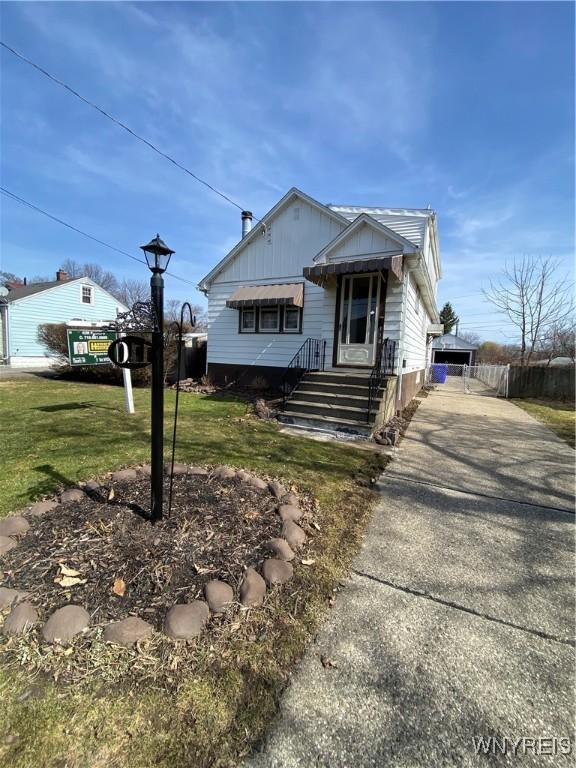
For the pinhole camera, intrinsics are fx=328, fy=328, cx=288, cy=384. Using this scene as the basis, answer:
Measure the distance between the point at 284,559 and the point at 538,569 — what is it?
78.9 inches

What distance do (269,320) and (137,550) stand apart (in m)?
8.55

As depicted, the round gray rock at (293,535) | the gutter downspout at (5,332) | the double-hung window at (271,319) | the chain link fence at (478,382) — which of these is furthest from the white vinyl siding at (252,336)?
the gutter downspout at (5,332)

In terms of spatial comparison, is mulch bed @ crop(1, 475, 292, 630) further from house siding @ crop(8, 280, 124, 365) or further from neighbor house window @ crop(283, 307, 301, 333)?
house siding @ crop(8, 280, 124, 365)

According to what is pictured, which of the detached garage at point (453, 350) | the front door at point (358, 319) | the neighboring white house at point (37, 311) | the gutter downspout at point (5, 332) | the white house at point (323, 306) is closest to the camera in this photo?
the white house at point (323, 306)

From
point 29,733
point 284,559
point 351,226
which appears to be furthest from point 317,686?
point 351,226

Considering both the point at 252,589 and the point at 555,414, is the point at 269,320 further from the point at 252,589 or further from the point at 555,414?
the point at 555,414

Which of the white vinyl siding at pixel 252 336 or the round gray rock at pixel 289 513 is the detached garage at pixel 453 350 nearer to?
the white vinyl siding at pixel 252 336

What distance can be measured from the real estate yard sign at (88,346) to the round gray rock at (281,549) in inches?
264

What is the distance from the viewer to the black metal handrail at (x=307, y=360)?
891 centimetres

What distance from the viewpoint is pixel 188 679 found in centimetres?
157

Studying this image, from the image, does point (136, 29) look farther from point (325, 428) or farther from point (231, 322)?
point (325, 428)

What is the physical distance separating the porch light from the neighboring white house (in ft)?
66.3

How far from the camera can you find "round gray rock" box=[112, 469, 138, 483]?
→ 11.3 ft

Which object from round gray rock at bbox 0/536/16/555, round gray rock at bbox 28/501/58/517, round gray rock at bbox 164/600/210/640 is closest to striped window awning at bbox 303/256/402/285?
round gray rock at bbox 28/501/58/517
